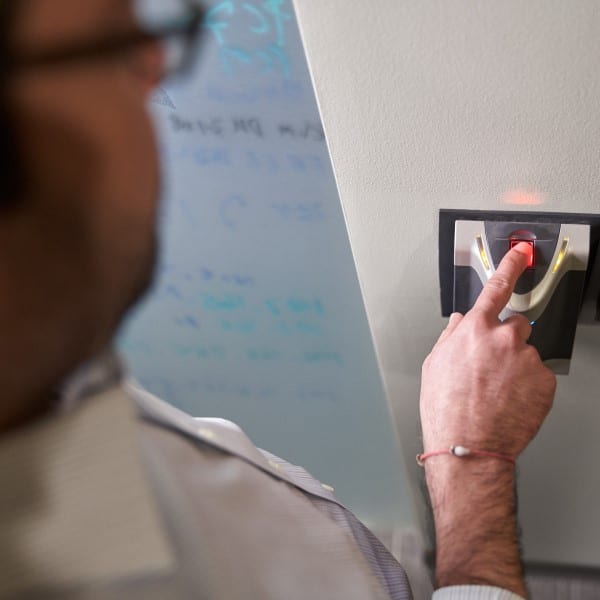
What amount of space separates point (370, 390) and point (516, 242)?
429 mm

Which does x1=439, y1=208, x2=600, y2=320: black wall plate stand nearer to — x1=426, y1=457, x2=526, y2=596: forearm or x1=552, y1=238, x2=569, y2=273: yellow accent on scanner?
x1=552, y1=238, x2=569, y2=273: yellow accent on scanner

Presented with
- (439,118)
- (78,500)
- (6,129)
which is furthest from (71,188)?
(439,118)

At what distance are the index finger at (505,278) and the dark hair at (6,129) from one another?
15.8 inches

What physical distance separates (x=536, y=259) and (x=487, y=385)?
12cm

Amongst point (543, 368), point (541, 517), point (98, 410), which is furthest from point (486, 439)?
point (541, 517)

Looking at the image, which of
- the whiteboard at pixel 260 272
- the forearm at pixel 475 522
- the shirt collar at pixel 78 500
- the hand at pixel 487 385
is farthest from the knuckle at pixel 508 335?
the shirt collar at pixel 78 500

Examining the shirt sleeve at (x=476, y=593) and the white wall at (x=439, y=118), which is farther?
the shirt sleeve at (x=476, y=593)

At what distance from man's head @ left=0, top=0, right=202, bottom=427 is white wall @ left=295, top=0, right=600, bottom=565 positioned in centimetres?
19

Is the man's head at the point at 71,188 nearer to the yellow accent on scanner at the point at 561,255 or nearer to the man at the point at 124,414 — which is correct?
the man at the point at 124,414

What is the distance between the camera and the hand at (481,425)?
587 mm

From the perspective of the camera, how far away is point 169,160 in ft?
2.25

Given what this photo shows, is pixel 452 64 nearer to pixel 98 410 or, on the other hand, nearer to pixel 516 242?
pixel 516 242

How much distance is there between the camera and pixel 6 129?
0.27 m

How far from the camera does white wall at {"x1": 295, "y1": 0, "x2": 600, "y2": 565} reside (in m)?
0.45
